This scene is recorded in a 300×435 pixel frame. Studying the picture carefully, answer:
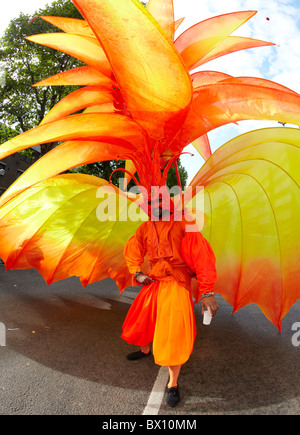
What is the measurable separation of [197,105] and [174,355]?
2.37m

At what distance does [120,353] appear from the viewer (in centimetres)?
350

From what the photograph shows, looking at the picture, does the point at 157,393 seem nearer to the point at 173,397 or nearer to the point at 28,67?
the point at 173,397

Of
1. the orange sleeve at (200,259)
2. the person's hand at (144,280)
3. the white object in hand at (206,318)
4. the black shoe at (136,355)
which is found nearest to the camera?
the white object in hand at (206,318)

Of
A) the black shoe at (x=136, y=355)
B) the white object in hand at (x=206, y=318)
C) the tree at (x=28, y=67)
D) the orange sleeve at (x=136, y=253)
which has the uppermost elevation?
the tree at (x=28, y=67)

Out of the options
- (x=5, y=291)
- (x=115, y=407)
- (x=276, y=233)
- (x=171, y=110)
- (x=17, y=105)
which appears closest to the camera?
(x=115, y=407)

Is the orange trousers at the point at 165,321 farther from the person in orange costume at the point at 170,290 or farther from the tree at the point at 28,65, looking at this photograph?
the tree at the point at 28,65

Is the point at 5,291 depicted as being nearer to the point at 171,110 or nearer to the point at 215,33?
the point at 171,110

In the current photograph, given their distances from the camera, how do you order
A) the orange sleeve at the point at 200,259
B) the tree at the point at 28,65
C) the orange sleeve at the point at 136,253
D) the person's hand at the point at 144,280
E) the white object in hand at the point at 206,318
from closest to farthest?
1. the white object in hand at the point at 206,318
2. the orange sleeve at the point at 200,259
3. the person's hand at the point at 144,280
4. the orange sleeve at the point at 136,253
5. the tree at the point at 28,65

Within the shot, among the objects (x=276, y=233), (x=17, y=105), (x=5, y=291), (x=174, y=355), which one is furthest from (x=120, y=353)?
(x=17, y=105)

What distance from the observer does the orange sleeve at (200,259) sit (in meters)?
2.61

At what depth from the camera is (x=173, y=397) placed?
100 inches

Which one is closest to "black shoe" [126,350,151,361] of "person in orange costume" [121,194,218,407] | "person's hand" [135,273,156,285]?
"person in orange costume" [121,194,218,407]

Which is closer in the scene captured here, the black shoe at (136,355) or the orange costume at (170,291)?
the orange costume at (170,291)

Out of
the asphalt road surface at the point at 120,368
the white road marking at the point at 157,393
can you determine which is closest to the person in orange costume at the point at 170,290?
the white road marking at the point at 157,393
